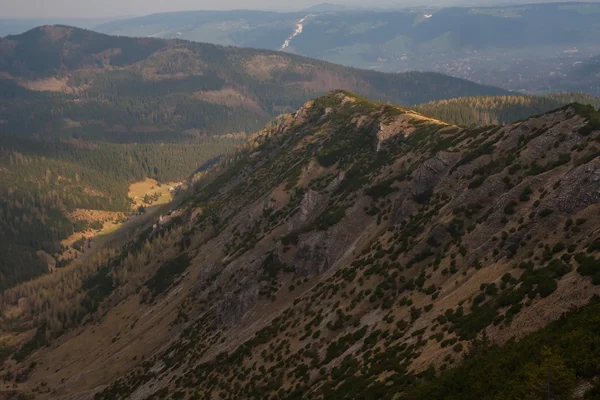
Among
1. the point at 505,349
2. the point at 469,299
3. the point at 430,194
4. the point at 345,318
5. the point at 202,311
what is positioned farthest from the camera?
the point at 202,311

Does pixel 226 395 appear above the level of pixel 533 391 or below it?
below

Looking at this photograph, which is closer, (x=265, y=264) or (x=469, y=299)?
(x=469, y=299)

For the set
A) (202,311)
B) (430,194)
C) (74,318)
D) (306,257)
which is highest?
(430,194)

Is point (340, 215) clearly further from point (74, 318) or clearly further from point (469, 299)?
point (74, 318)

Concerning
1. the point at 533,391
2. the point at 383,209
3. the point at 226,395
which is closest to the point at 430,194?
the point at 383,209

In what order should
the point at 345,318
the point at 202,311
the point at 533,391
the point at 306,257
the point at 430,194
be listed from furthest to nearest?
the point at 202,311 < the point at 306,257 < the point at 430,194 < the point at 345,318 < the point at 533,391

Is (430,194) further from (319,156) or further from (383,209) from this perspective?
(319,156)
